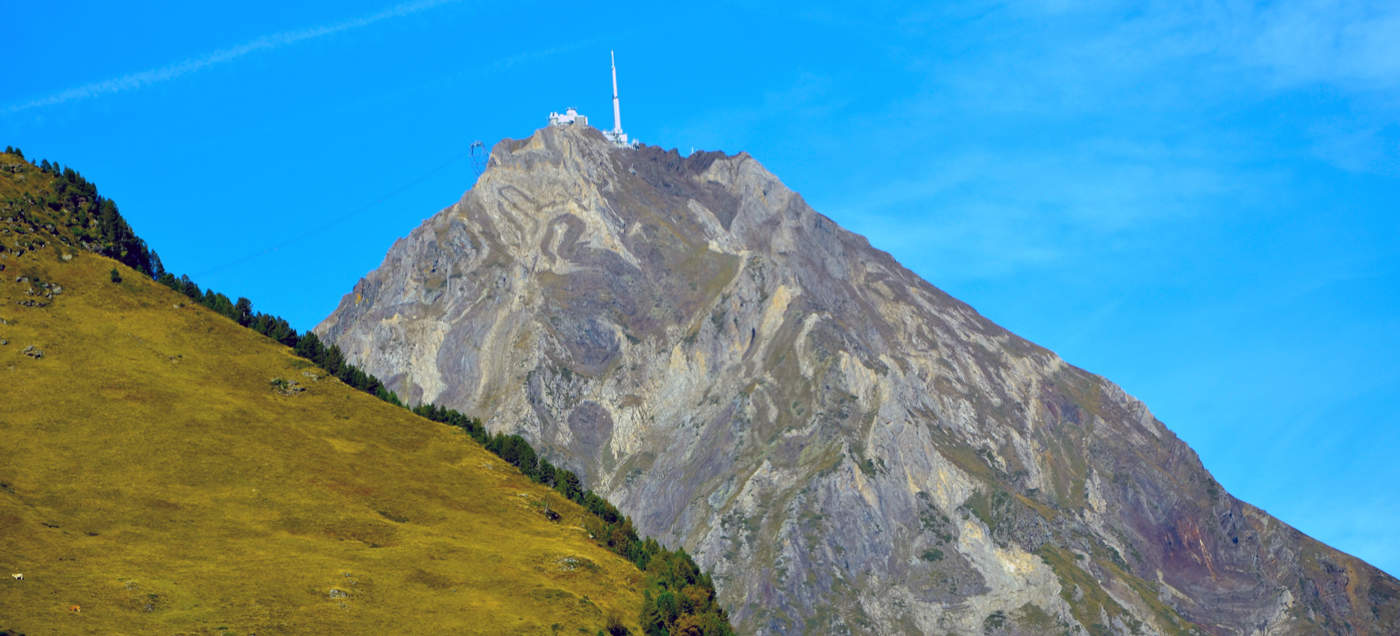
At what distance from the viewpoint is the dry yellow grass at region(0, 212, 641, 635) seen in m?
111

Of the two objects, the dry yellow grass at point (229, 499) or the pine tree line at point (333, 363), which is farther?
the pine tree line at point (333, 363)

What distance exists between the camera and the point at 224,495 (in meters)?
133

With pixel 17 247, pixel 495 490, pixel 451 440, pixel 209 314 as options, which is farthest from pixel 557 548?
A: pixel 17 247

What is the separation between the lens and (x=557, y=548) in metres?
139

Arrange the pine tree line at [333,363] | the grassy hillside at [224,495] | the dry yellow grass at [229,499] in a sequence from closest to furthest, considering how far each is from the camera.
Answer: the dry yellow grass at [229,499] < the grassy hillside at [224,495] < the pine tree line at [333,363]

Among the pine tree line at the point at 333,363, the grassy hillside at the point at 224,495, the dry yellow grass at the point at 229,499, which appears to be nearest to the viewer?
the dry yellow grass at the point at 229,499

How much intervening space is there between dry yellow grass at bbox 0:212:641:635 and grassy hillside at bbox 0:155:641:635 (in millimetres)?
239

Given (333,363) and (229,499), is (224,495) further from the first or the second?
(333,363)

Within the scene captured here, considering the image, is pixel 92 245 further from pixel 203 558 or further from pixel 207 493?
pixel 203 558

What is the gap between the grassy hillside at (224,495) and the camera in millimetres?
110875

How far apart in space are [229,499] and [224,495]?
941 mm

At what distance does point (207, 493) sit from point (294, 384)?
3044cm

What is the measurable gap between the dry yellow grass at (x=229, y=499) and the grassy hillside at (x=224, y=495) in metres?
0.24

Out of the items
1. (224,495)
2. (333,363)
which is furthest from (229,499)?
(333,363)
